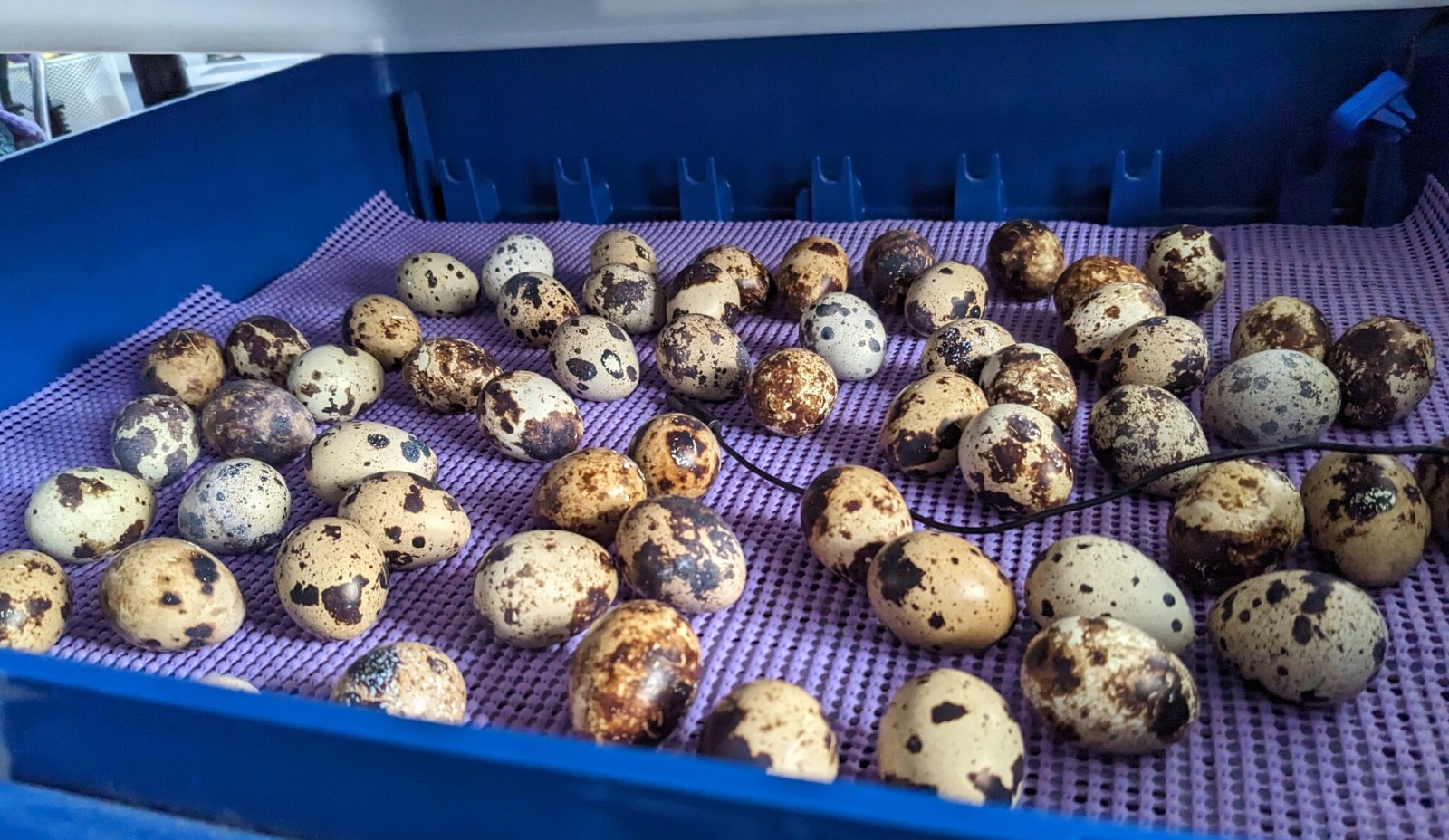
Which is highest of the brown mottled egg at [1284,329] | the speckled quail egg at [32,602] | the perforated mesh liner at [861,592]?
the brown mottled egg at [1284,329]

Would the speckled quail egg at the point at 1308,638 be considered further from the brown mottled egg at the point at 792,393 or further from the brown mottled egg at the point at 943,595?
the brown mottled egg at the point at 792,393

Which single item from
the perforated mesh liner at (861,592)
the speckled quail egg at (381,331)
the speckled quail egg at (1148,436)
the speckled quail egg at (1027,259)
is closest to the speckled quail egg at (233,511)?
the perforated mesh liner at (861,592)

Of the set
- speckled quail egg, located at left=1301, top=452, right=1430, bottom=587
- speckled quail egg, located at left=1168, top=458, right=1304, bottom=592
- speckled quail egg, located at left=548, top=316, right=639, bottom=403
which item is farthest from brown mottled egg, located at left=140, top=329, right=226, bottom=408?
speckled quail egg, located at left=1301, top=452, right=1430, bottom=587

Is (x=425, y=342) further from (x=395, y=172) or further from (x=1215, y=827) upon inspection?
(x=1215, y=827)

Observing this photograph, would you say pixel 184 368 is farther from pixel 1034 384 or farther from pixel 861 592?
pixel 1034 384

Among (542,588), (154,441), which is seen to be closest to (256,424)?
A: (154,441)

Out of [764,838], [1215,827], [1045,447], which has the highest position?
[764,838]

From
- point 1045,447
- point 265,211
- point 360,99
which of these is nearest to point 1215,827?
point 1045,447

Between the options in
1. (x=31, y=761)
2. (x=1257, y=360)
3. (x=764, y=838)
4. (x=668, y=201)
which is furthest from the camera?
(x=668, y=201)
